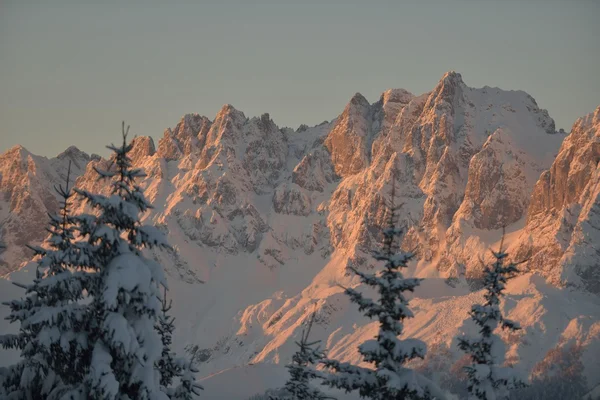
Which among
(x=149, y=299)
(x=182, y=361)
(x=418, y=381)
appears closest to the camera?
(x=149, y=299)

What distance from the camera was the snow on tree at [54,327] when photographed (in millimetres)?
26250

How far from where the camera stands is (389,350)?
1141 inches

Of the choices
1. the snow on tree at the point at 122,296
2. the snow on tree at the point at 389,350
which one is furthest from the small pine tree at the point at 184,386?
the snow on tree at the point at 122,296

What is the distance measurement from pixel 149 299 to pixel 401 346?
28.0ft

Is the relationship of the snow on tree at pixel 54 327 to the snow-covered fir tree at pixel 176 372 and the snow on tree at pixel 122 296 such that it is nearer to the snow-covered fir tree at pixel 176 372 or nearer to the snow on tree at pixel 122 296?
the snow on tree at pixel 122 296

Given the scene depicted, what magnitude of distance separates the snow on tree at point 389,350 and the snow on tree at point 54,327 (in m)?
8.52

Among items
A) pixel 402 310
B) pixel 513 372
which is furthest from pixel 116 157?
pixel 513 372

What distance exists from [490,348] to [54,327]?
53.5 feet

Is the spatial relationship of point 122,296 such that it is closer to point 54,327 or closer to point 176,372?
point 54,327

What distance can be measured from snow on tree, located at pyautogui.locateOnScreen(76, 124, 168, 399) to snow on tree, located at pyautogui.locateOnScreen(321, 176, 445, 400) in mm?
6690

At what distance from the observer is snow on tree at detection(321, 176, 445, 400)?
28.3 metres

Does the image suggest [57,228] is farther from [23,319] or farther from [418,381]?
[418,381]

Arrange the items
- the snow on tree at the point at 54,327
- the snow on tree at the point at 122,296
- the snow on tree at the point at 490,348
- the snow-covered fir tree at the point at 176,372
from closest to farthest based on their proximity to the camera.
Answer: the snow on tree at the point at 122,296
the snow on tree at the point at 54,327
the snow-covered fir tree at the point at 176,372
the snow on tree at the point at 490,348

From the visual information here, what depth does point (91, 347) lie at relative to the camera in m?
26.5
